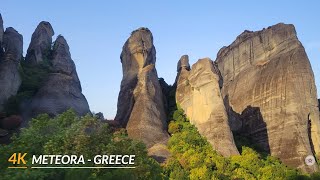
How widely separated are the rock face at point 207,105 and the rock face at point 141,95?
3.33 metres

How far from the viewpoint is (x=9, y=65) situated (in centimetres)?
5059

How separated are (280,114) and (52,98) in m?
27.2

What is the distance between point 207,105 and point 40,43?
29.9m

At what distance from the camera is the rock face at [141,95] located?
4553cm

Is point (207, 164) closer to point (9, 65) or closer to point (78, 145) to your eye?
point (78, 145)

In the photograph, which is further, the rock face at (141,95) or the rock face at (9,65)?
the rock face at (9,65)

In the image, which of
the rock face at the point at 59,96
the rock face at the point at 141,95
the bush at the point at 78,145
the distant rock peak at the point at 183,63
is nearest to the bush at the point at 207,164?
the rock face at the point at 141,95

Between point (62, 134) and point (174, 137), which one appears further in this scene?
point (174, 137)

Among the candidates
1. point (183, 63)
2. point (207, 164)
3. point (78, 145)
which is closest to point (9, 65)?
point (183, 63)

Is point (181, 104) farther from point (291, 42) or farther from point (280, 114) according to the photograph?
point (291, 42)

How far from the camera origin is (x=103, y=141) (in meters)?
25.4

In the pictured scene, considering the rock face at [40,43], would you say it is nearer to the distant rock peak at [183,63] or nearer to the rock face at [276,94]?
the distant rock peak at [183,63]

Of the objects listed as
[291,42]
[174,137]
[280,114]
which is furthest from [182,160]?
[291,42]

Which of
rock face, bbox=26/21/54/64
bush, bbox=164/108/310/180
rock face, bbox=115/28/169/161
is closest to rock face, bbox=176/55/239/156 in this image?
bush, bbox=164/108/310/180
